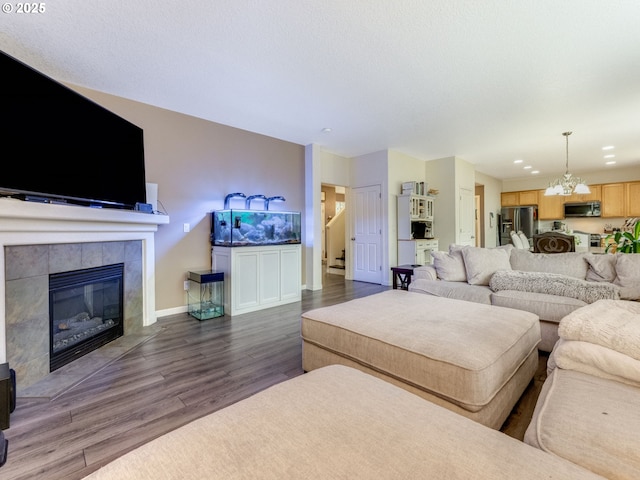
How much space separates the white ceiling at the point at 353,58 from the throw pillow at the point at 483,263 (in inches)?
70.2

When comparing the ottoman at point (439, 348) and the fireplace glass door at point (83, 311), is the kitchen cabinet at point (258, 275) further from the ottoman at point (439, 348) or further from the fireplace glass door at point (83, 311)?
the ottoman at point (439, 348)

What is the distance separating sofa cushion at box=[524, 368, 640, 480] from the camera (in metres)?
0.74

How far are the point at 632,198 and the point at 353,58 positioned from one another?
27.3 ft

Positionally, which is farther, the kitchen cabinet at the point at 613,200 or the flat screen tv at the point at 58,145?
the kitchen cabinet at the point at 613,200

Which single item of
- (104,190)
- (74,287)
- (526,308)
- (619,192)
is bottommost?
(526,308)

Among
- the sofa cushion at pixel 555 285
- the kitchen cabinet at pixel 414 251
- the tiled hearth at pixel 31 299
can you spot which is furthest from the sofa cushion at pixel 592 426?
the kitchen cabinet at pixel 414 251

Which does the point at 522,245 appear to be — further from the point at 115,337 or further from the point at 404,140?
the point at 115,337

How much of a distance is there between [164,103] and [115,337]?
8.65 feet

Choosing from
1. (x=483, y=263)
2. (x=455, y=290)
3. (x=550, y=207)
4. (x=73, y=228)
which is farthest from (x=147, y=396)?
(x=550, y=207)

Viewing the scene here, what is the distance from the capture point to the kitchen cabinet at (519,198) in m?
8.28

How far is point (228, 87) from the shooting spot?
307cm

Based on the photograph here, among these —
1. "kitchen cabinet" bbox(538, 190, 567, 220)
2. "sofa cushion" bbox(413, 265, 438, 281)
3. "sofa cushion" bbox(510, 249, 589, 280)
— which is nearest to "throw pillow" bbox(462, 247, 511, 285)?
"sofa cushion" bbox(510, 249, 589, 280)

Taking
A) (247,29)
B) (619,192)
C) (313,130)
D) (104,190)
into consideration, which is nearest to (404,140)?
(313,130)

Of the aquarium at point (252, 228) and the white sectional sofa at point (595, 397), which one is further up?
the aquarium at point (252, 228)
